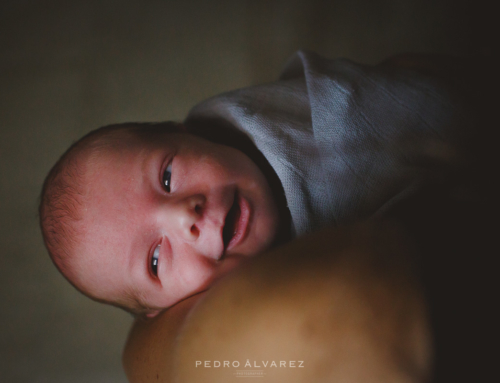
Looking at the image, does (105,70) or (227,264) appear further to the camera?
(105,70)

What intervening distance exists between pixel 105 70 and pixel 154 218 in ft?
2.30

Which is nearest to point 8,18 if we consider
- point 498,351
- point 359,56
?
point 359,56

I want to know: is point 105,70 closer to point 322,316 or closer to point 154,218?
point 154,218

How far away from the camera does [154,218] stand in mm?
562

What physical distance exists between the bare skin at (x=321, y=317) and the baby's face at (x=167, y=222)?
0.31 meters

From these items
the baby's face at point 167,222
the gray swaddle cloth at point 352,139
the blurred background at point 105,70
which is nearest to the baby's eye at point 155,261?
the baby's face at point 167,222

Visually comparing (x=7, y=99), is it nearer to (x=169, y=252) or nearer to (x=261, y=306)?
(x=169, y=252)

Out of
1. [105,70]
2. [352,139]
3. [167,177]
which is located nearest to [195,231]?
[167,177]

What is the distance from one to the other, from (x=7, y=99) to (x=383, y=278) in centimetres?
111

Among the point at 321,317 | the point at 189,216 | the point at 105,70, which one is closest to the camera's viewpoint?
the point at 321,317

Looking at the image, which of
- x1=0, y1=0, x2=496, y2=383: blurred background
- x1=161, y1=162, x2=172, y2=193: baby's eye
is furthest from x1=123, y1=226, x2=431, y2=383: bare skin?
x1=0, y1=0, x2=496, y2=383: blurred background

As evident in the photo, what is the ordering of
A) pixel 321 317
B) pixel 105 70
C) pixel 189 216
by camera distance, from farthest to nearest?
1. pixel 105 70
2. pixel 189 216
3. pixel 321 317

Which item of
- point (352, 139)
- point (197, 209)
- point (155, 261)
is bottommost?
point (155, 261)

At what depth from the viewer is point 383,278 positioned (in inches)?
8.0
